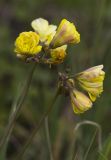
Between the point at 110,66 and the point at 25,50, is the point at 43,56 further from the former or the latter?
the point at 110,66

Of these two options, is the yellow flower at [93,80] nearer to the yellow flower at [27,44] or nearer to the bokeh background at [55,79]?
the yellow flower at [27,44]

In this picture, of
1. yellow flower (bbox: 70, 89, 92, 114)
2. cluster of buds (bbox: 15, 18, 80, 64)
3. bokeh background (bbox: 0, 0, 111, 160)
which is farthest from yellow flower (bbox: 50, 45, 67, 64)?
bokeh background (bbox: 0, 0, 111, 160)

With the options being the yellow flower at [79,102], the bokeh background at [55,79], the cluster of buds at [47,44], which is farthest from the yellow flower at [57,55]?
the bokeh background at [55,79]

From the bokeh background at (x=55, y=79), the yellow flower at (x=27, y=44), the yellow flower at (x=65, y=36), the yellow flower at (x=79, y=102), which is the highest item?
the yellow flower at (x=27, y=44)

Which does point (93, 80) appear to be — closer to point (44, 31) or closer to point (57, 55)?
point (57, 55)

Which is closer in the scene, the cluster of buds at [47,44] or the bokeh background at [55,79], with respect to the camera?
the cluster of buds at [47,44]

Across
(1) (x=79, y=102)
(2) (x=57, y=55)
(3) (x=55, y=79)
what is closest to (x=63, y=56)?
(2) (x=57, y=55)

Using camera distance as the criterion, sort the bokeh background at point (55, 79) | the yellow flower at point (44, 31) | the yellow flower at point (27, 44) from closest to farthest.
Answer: the yellow flower at point (27, 44) < the yellow flower at point (44, 31) < the bokeh background at point (55, 79)
